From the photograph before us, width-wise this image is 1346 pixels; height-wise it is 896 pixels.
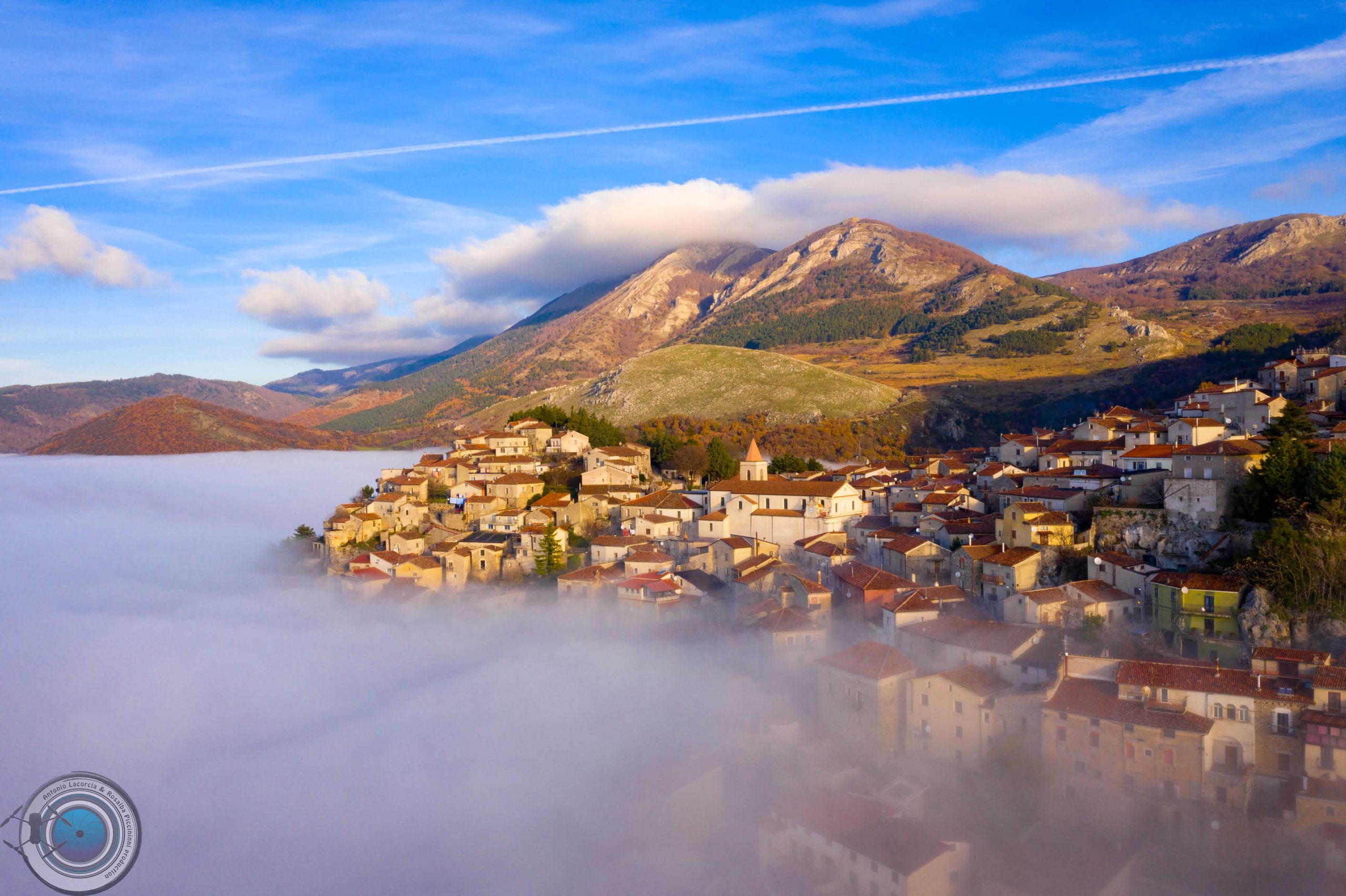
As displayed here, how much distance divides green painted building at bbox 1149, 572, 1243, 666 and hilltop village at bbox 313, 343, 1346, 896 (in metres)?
0.07

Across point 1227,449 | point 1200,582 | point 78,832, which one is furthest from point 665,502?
point 78,832

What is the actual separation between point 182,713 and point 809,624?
1623 inches

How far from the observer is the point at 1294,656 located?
21.8 metres

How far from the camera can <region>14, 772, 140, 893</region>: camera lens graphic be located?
22.3 meters

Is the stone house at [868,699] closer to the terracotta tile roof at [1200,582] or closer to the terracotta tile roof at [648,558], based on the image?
the terracotta tile roof at [1200,582]

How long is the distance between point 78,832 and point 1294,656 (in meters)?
36.5

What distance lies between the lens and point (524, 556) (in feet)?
139

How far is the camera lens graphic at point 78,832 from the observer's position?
22.3 m

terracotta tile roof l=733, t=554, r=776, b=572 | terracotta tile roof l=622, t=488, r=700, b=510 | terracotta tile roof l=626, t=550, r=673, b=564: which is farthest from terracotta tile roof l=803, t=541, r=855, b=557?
terracotta tile roof l=622, t=488, r=700, b=510

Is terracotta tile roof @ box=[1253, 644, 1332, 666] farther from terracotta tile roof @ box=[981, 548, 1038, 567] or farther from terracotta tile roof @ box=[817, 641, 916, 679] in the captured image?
terracotta tile roof @ box=[817, 641, 916, 679]

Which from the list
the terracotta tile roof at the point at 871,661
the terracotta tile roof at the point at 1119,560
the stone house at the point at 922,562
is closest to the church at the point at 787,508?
the stone house at the point at 922,562

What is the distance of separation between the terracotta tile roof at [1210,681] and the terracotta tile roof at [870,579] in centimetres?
941

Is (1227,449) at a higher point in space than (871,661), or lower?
higher

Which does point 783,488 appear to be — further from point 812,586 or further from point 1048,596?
point 1048,596
